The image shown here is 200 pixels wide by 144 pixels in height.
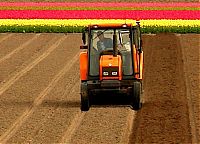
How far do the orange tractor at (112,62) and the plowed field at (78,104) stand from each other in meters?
0.52

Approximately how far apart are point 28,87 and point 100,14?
16.5 meters

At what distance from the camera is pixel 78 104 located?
13875mm

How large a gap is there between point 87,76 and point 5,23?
15721mm

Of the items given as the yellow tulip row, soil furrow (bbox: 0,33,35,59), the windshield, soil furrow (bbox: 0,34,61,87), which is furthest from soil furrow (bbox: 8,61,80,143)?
the yellow tulip row

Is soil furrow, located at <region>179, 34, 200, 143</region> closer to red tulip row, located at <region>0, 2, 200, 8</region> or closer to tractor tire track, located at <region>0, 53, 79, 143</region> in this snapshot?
tractor tire track, located at <region>0, 53, 79, 143</region>

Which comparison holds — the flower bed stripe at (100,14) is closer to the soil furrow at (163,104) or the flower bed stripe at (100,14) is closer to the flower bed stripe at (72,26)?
the flower bed stripe at (72,26)

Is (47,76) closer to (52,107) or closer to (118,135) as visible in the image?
(52,107)

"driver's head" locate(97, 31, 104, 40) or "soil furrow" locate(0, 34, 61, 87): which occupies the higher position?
"driver's head" locate(97, 31, 104, 40)

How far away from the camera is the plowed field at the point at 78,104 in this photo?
11.6 meters

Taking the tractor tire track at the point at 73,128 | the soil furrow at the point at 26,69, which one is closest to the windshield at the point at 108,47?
the tractor tire track at the point at 73,128

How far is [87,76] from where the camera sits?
13234 millimetres

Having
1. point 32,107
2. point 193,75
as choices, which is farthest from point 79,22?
point 32,107

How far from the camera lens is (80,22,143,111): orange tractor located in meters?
13.0

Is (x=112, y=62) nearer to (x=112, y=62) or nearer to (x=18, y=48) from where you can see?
(x=112, y=62)
